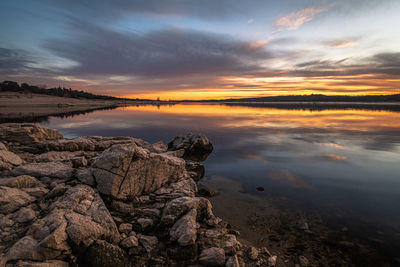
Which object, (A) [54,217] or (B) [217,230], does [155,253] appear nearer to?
(B) [217,230]

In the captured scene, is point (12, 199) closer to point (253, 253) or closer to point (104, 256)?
point (104, 256)

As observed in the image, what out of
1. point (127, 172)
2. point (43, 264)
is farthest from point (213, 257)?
point (127, 172)

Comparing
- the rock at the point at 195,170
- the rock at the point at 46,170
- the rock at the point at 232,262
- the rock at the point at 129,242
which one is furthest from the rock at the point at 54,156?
the rock at the point at 232,262

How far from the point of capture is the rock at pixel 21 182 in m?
6.72

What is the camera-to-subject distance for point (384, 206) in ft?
29.6

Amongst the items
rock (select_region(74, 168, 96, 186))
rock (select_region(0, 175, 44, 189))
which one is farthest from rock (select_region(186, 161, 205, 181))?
rock (select_region(0, 175, 44, 189))

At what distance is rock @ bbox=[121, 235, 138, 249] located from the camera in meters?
5.35

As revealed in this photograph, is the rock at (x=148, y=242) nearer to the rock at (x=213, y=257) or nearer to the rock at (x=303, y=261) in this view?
the rock at (x=213, y=257)

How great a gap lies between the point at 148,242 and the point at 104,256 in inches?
45.8

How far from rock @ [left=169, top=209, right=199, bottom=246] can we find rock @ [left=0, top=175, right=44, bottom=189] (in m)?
5.22

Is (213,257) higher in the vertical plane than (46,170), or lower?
lower

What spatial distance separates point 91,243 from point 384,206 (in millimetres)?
11618

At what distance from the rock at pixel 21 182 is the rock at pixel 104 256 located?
13.4ft

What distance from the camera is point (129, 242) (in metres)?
5.41
